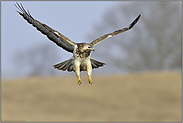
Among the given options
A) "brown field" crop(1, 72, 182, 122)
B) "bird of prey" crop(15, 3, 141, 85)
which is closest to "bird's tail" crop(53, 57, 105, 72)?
"bird of prey" crop(15, 3, 141, 85)

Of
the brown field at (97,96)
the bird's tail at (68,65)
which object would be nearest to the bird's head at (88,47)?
the bird's tail at (68,65)

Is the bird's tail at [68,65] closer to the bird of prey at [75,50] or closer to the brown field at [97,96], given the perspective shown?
the bird of prey at [75,50]

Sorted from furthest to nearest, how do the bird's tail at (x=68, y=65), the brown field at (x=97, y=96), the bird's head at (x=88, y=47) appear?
the brown field at (x=97, y=96)
the bird's tail at (x=68, y=65)
the bird's head at (x=88, y=47)

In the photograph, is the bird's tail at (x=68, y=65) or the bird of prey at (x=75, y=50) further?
the bird's tail at (x=68, y=65)

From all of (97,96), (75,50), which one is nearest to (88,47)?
(75,50)

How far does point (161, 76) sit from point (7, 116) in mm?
17808

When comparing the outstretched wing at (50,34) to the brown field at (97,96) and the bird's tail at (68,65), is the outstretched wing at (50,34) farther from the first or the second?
the brown field at (97,96)

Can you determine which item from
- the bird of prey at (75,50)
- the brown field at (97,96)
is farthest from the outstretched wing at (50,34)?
Result: the brown field at (97,96)

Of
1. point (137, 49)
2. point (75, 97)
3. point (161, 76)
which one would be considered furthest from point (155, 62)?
point (75, 97)

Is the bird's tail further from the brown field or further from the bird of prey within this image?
the brown field

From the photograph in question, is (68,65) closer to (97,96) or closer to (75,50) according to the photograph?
(75,50)

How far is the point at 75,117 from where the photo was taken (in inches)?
1330

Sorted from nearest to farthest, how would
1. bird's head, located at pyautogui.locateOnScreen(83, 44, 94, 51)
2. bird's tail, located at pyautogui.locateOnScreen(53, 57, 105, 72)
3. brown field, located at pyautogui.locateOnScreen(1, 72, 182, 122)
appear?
bird's head, located at pyautogui.locateOnScreen(83, 44, 94, 51)
bird's tail, located at pyautogui.locateOnScreen(53, 57, 105, 72)
brown field, located at pyautogui.locateOnScreen(1, 72, 182, 122)

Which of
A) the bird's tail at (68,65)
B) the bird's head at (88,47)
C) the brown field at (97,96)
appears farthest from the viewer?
the brown field at (97,96)
